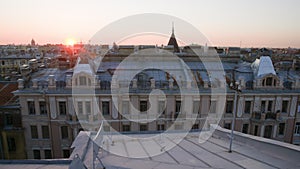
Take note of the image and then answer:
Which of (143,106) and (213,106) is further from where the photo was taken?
(213,106)

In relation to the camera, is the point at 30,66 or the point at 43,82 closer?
the point at 43,82

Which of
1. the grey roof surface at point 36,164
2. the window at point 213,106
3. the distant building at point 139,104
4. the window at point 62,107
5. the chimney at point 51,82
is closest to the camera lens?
the grey roof surface at point 36,164

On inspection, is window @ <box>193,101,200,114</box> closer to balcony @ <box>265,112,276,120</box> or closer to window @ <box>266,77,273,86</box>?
balcony @ <box>265,112,276,120</box>

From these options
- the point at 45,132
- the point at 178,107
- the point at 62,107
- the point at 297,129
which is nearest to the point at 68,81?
the point at 62,107

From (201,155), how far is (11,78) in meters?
22.3

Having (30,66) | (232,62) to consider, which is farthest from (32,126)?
(232,62)

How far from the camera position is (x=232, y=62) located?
22.7 meters

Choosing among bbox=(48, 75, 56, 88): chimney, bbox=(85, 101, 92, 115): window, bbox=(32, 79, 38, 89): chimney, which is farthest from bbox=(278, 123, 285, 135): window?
bbox=(32, 79, 38, 89): chimney

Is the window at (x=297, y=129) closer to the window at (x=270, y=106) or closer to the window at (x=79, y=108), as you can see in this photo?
the window at (x=270, y=106)

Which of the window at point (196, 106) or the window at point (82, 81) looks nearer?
the window at point (82, 81)

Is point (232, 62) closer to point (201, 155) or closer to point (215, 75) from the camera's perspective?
point (215, 75)

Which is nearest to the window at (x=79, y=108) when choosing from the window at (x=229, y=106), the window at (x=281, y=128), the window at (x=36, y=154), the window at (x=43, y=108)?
the window at (x=43, y=108)

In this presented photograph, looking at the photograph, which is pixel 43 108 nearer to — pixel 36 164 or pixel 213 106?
pixel 213 106

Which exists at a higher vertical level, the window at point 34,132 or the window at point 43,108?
the window at point 43,108
